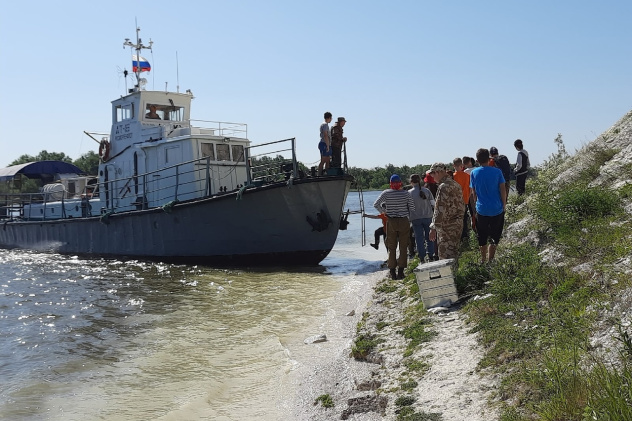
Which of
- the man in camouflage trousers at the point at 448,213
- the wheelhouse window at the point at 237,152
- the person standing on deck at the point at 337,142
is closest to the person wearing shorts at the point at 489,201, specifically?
the man in camouflage trousers at the point at 448,213

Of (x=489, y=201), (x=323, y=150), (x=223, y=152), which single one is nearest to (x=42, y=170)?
(x=223, y=152)

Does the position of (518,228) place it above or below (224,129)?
below

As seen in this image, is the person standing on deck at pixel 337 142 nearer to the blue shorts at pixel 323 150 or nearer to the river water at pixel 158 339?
the blue shorts at pixel 323 150

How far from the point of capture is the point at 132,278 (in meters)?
13.7

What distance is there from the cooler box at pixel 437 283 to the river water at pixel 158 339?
1695mm

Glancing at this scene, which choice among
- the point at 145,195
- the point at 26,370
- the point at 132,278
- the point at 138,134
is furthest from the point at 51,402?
the point at 138,134

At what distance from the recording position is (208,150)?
1585 cm

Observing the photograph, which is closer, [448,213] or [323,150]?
[448,213]

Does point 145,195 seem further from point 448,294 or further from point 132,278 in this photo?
point 448,294

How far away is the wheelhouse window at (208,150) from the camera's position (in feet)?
51.6

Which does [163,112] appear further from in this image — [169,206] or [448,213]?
[448,213]

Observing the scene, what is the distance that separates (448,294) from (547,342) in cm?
215

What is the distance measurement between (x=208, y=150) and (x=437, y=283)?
422 inches

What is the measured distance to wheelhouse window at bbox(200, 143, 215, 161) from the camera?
1573 cm
